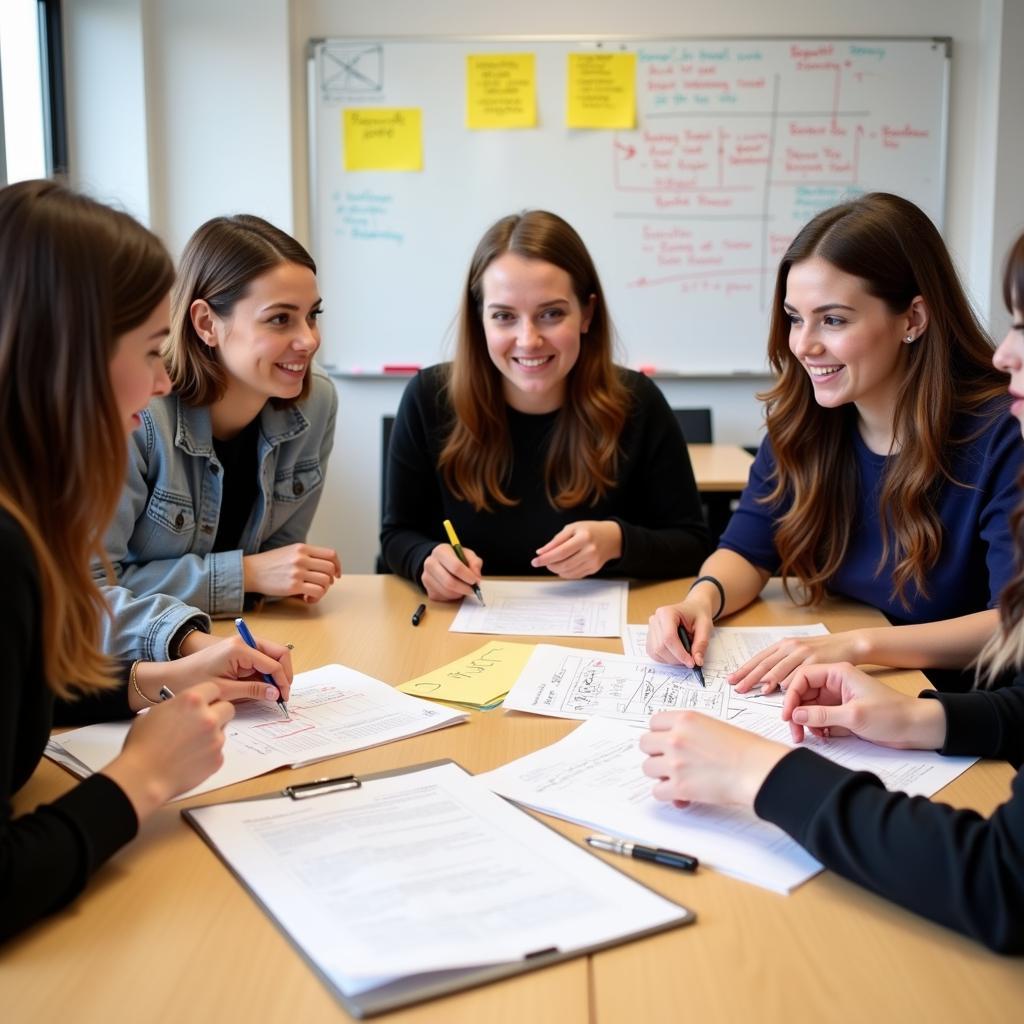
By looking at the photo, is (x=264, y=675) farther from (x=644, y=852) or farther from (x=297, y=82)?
(x=297, y=82)

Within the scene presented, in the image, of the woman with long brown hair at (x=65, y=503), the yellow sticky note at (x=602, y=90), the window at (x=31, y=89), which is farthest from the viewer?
the yellow sticky note at (x=602, y=90)

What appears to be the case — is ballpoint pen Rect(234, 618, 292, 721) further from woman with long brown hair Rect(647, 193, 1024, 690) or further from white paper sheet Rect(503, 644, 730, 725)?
woman with long brown hair Rect(647, 193, 1024, 690)

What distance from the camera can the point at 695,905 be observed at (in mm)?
841

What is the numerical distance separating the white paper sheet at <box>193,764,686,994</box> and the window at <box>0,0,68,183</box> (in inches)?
102

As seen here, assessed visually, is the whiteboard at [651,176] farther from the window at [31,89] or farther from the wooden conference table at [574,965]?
the wooden conference table at [574,965]

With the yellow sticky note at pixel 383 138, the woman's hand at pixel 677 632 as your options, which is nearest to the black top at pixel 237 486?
the woman's hand at pixel 677 632

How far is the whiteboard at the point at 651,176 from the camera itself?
12.0ft

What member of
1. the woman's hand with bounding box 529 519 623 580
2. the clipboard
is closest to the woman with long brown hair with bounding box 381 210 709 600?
the woman's hand with bounding box 529 519 623 580

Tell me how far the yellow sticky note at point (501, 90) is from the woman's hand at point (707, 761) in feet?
10.2

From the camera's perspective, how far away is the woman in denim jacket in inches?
65.1

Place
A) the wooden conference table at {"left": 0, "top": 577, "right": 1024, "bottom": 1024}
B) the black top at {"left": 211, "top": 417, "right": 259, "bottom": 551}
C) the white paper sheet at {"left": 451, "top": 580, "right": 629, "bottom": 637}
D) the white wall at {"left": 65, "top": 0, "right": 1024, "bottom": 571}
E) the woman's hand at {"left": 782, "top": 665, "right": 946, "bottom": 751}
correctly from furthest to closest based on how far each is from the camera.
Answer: the white wall at {"left": 65, "top": 0, "right": 1024, "bottom": 571}, the black top at {"left": 211, "top": 417, "right": 259, "bottom": 551}, the white paper sheet at {"left": 451, "top": 580, "right": 629, "bottom": 637}, the woman's hand at {"left": 782, "top": 665, "right": 946, "bottom": 751}, the wooden conference table at {"left": 0, "top": 577, "right": 1024, "bottom": 1024}

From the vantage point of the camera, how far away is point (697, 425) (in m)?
3.61

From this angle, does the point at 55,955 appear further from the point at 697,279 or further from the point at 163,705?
the point at 697,279

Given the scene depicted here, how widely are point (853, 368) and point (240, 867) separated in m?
1.16
